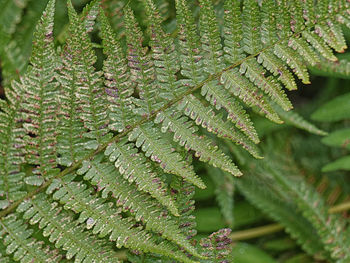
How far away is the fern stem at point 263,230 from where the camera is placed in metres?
2.77

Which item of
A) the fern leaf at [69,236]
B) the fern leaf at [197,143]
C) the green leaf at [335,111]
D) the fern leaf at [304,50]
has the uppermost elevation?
the green leaf at [335,111]

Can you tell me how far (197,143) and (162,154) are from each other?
0.14 metres

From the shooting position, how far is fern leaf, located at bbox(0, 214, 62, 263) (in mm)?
1608

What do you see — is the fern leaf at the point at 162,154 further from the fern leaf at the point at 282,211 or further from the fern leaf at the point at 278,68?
the fern leaf at the point at 282,211

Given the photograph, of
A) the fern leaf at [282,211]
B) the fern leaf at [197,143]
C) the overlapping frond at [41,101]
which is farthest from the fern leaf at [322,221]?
the overlapping frond at [41,101]

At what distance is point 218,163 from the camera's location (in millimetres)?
1539

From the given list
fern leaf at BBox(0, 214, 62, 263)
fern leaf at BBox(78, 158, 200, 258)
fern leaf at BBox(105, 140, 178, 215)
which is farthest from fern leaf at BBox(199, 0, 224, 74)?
fern leaf at BBox(0, 214, 62, 263)

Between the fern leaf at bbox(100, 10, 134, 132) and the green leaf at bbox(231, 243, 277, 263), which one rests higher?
the fern leaf at bbox(100, 10, 134, 132)

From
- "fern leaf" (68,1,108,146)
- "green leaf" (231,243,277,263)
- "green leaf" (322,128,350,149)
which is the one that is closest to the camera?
"fern leaf" (68,1,108,146)

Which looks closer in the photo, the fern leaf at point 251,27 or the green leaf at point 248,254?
the fern leaf at point 251,27

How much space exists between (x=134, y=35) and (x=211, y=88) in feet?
1.19

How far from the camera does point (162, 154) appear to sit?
5.03 ft

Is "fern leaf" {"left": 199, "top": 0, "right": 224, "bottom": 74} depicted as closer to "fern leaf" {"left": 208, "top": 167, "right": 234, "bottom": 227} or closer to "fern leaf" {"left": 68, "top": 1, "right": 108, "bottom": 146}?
"fern leaf" {"left": 68, "top": 1, "right": 108, "bottom": 146}

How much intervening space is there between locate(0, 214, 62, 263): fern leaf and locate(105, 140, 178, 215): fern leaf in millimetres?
459
